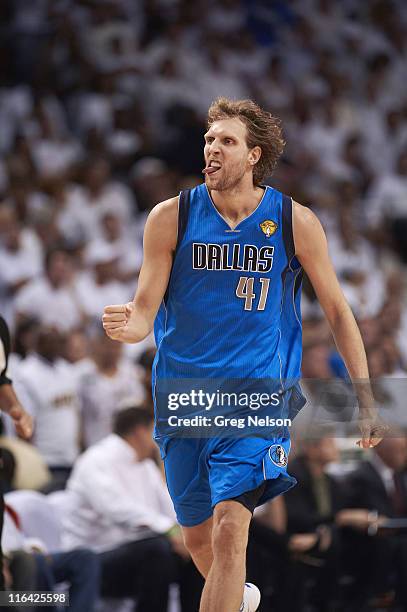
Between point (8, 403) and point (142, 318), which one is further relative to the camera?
point (8, 403)

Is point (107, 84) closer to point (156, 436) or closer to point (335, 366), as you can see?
point (335, 366)

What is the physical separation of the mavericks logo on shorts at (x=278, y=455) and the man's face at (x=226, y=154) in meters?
1.11

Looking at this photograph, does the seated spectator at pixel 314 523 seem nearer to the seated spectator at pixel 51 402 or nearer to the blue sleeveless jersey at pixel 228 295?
the seated spectator at pixel 51 402

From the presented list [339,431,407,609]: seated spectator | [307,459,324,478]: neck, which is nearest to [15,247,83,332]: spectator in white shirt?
[307,459,324,478]: neck

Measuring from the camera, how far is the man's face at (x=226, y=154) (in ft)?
15.2

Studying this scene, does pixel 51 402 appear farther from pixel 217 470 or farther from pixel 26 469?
pixel 217 470

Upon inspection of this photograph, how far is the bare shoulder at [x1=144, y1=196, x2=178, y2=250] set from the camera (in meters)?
4.68

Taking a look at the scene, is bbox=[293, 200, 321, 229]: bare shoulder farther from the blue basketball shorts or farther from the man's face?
the blue basketball shorts

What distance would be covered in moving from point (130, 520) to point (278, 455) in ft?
7.57

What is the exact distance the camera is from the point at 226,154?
15.2 feet

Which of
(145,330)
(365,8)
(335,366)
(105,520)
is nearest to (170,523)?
(105,520)

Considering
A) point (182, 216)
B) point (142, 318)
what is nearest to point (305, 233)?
point (182, 216)

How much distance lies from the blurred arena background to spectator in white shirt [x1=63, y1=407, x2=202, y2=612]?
0.04 ft

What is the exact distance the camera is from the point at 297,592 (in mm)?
7023
